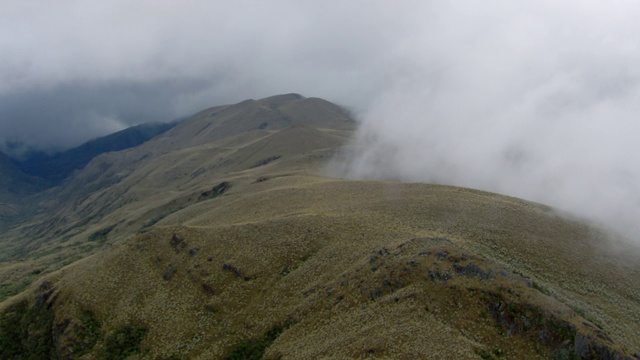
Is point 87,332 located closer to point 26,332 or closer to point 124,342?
point 124,342

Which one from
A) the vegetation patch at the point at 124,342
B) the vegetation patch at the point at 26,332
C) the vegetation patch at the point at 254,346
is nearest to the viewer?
A: the vegetation patch at the point at 254,346

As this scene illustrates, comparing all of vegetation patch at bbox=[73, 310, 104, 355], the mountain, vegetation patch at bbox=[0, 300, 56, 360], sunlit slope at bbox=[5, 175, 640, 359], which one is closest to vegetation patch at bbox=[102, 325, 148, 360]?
the mountain

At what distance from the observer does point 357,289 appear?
57.2m

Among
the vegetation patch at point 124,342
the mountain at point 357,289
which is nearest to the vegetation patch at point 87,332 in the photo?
the mountain at point 357,289

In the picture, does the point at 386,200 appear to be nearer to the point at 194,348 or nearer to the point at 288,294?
the point at 288,294

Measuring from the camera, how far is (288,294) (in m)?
63.3

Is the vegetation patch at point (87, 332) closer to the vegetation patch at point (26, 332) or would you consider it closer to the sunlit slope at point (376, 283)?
the sunlit slope at point (376, 283)

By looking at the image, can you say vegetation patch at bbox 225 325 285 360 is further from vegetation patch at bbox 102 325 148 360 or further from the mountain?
vegetation patch at bbox 102 325 148 360

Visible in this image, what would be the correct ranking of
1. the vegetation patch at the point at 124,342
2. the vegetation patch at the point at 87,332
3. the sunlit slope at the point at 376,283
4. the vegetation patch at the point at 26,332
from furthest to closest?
the vegetation patch at the point at 26,332, the vegetation patch at the point at 87,332, the vegetation patch at the point at 124,342, the sunlit slope at the point at 376,283

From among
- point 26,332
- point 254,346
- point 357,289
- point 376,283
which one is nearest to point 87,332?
point 26,332

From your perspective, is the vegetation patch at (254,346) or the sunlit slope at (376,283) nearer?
the sunlit slope at (376,283)

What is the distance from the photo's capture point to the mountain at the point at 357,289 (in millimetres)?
46125

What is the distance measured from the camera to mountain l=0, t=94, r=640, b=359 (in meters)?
46.1

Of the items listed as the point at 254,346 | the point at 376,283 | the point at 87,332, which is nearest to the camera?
the point at 376,283
